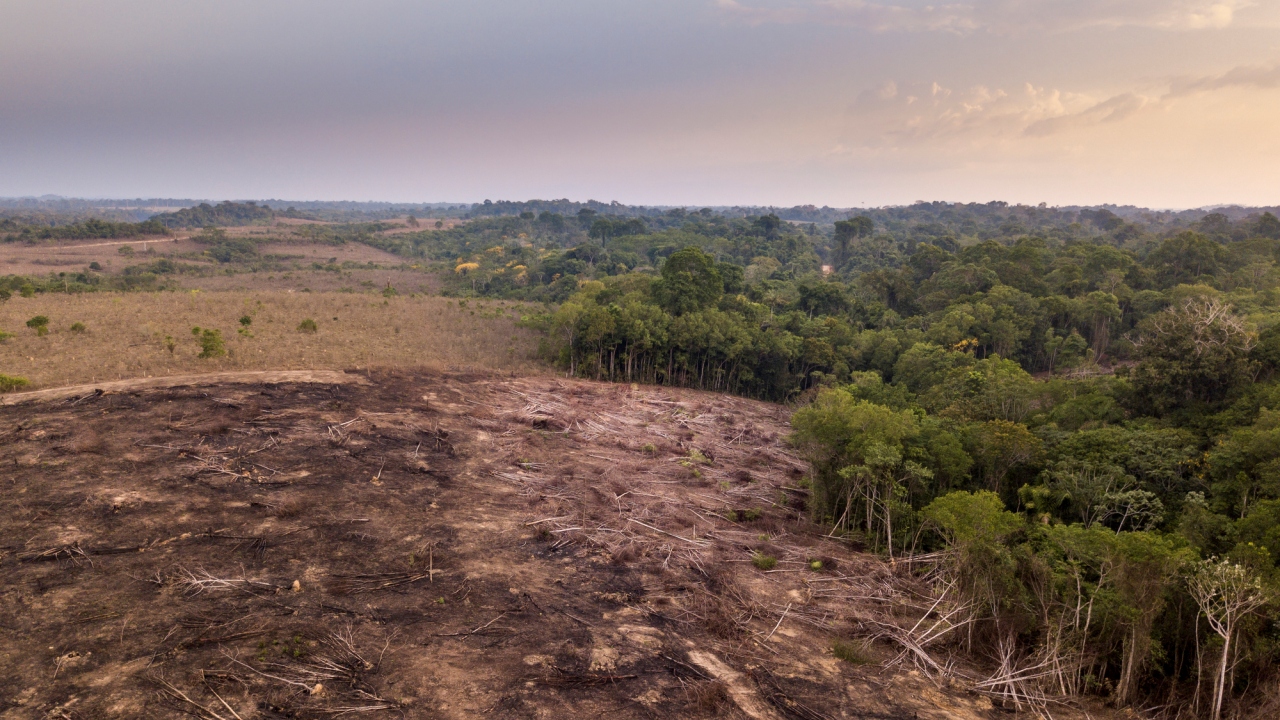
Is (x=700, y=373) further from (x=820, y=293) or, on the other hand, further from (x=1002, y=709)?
(x=1002, y=709)

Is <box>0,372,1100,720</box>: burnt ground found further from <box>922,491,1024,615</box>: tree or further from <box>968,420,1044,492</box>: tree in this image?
<box>968,420,1044,492</box>: tree

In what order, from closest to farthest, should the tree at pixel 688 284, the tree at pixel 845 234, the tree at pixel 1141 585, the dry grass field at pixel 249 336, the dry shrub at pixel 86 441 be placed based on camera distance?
the tree at pixel 1141 585, the dry shrub at pixel 86 441, the dry grass field at pixel 249 336, the tree at pixel 688 284, the tree at pixel 845 234

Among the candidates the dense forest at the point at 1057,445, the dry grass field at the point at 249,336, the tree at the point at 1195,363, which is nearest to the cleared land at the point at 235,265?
the dry grass field at the point at 249,336

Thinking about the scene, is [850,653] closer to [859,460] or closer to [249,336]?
[859,460]

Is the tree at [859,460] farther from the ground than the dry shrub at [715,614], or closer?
farther from the ground

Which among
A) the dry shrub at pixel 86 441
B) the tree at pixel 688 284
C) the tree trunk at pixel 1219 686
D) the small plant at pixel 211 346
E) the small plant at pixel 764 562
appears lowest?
the small plant at pixel 764 562

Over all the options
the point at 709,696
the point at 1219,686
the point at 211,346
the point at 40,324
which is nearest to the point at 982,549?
the point at 1219,686

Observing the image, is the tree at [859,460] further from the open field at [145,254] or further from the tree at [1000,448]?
the open field at [145,254]
